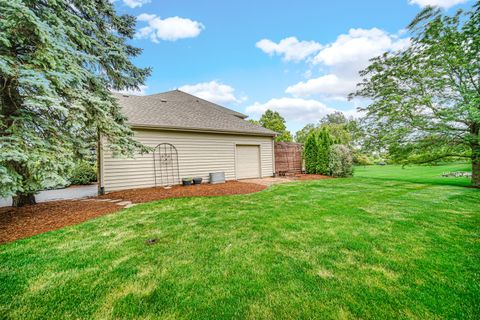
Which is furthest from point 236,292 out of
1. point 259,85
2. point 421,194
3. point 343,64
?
point 343,64

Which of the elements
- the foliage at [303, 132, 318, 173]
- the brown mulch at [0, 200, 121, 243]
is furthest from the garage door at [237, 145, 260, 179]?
the brown mulch at [0, 200, 121, 243]

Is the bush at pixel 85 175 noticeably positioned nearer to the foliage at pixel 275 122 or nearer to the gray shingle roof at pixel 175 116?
the gray shingle roof at pixel 175 116

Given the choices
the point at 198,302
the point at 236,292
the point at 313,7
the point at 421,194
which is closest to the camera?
the point at 198,302

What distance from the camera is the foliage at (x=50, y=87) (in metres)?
2.99

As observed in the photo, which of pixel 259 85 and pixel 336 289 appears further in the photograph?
pixel 259 85

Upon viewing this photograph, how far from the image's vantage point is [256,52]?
37.5 ft

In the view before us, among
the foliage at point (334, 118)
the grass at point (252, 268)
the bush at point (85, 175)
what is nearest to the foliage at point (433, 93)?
the grass at point (252, 268)

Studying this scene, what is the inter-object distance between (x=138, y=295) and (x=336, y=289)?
1.71m

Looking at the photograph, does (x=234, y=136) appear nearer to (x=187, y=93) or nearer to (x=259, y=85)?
(x=187, y=93)

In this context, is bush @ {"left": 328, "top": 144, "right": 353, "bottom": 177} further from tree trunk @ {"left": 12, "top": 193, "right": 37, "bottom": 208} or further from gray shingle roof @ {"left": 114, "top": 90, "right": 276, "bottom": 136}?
tree trunk @ {"left": 12, "top": 193, "right": 37, "bottom": 208}

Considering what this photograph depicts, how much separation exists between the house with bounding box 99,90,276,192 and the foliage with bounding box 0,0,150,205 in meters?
1.77

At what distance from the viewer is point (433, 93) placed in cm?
720

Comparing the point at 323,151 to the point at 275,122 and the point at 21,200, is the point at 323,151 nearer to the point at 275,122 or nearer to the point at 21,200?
the point at 21,200

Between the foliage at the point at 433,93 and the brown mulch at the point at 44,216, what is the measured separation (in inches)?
390
